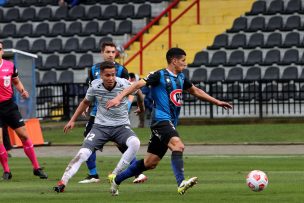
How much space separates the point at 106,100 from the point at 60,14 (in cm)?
2653

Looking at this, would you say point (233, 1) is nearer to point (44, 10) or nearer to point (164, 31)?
point (164, 31)

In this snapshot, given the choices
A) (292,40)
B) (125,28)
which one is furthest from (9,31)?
(292,40)

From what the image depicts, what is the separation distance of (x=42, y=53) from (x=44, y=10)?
2.98 m

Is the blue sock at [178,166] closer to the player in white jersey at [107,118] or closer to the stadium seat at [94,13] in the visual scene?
the player in white jersey at [107,118]

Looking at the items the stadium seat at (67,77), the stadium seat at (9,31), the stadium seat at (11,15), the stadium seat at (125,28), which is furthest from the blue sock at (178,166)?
the stadium seat at (11,15)

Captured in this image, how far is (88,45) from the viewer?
39.6m

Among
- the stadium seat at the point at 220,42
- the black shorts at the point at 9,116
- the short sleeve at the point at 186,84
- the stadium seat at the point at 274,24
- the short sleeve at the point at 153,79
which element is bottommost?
the black shorts at the point at 9,116

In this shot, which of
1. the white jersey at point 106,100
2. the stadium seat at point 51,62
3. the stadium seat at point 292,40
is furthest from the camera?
the stadium seat at point 51,62

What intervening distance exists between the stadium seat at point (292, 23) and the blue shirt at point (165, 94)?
72.7ft

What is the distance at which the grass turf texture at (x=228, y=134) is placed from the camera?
27.2 metres

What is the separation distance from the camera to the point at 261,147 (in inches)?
999

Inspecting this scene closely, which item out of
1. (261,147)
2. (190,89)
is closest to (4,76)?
(190,89)

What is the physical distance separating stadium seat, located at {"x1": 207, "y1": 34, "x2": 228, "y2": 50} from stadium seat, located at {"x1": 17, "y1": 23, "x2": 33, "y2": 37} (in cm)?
800

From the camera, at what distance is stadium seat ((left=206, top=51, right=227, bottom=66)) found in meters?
36.2
